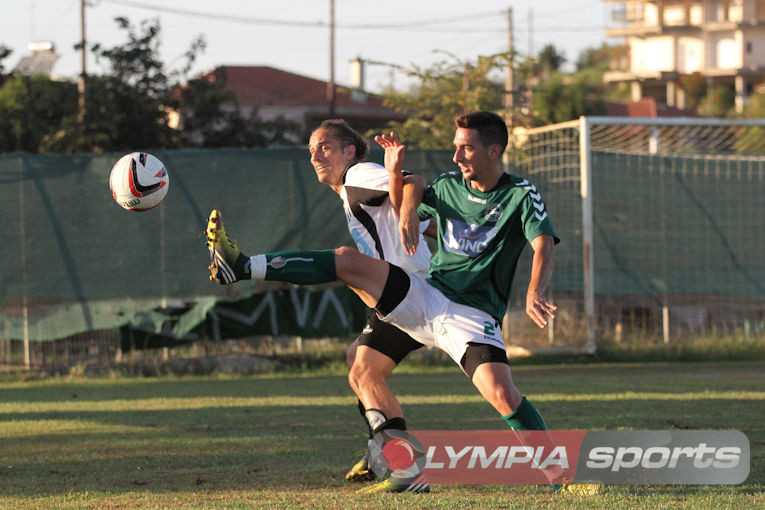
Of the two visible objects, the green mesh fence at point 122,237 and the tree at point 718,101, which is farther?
the tree at point 718,101

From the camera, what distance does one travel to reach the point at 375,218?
22.8 ft

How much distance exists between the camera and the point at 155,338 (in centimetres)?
1401

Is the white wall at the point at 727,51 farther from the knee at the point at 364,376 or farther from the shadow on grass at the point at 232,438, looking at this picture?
the knee at the point at 364,376

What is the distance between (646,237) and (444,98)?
3743 millimetres

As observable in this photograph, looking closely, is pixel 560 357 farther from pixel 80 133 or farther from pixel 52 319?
pixel 80 133

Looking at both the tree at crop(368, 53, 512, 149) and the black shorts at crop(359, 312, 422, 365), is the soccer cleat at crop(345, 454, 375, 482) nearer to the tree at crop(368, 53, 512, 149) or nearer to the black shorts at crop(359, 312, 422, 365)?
the black shorts at crop(359, 312, 422, 365)

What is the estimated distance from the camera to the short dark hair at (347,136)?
23.7ft

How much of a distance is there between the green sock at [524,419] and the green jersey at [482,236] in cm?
59

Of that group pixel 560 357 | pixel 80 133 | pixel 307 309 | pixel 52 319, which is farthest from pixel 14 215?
pixel 80 133

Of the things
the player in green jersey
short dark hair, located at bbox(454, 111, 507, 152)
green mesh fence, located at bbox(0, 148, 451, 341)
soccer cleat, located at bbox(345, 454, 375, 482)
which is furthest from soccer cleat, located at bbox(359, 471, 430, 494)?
green mesh fence, located at bbox(0, 148, 451, 341)

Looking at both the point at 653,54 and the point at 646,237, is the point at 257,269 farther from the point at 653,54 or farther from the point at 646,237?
the point at 653,54

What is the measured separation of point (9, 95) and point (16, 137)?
144 centimetres

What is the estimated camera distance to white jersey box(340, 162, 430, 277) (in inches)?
268

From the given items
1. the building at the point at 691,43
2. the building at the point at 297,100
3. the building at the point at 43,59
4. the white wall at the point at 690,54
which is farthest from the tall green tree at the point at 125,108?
the white wall at the point at 690,54
